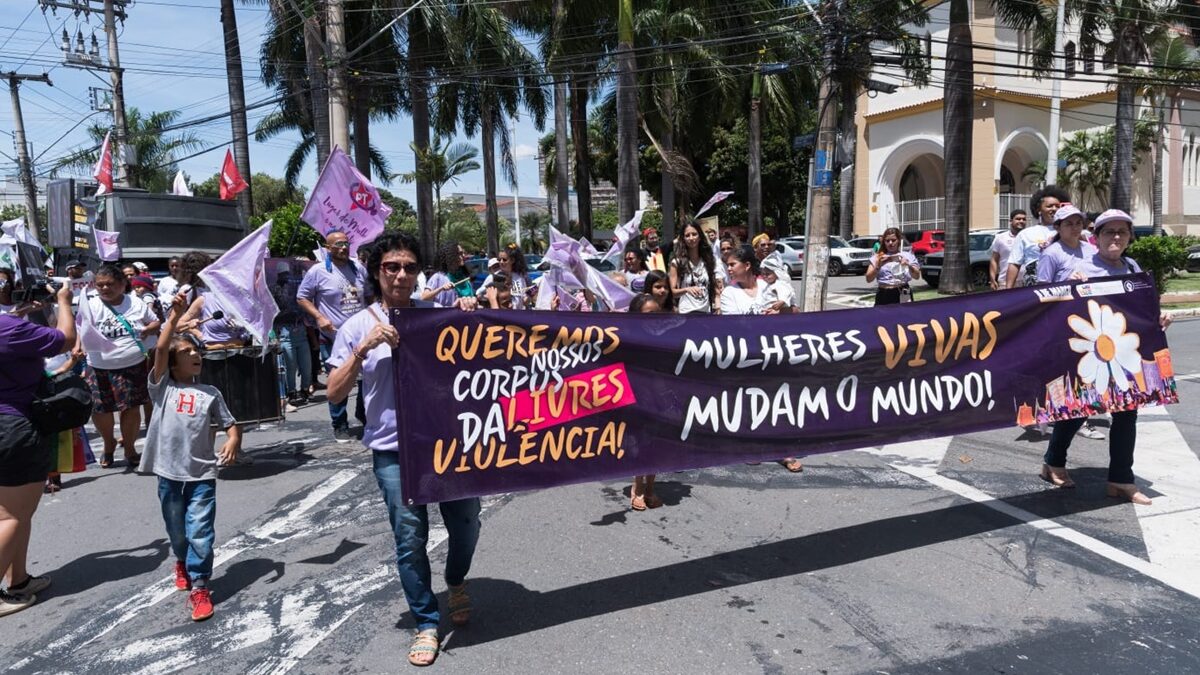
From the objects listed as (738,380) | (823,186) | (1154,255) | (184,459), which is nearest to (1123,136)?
(1154,255)

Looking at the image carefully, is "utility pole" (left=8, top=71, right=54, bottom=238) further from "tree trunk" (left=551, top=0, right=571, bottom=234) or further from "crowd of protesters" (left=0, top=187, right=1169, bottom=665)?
"crowd of protesters" (left=0, top=187, right=1169, bottom=665)

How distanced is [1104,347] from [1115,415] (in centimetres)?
42

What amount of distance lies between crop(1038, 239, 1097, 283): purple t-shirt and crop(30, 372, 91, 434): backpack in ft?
19.4

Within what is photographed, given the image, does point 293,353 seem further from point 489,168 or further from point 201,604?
point 489,168

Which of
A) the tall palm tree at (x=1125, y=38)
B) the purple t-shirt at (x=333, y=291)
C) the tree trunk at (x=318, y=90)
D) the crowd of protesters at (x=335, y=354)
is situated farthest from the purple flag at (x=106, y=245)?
the tall palm tree at (x=1125, y=38)

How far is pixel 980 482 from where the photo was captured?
225 inches

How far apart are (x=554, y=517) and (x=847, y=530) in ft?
5.93

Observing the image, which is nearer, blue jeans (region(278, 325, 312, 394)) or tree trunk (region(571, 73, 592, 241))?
blue jeans (region(278, 325, 312, 394))

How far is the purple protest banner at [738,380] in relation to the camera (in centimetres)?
363

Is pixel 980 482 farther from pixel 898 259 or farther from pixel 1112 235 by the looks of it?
pixel 898 259

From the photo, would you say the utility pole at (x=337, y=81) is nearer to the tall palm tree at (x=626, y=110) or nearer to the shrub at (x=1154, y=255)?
the tall palm tree at (x=626, y=110)

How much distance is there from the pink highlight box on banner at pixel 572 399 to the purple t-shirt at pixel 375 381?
1.67 ft

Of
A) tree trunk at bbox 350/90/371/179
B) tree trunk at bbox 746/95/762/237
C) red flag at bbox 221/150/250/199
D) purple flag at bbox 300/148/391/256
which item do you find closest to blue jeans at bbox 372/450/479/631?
purple flag at bbox 300/148/391/256

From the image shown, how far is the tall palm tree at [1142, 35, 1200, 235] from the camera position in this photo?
3148 centimetres
